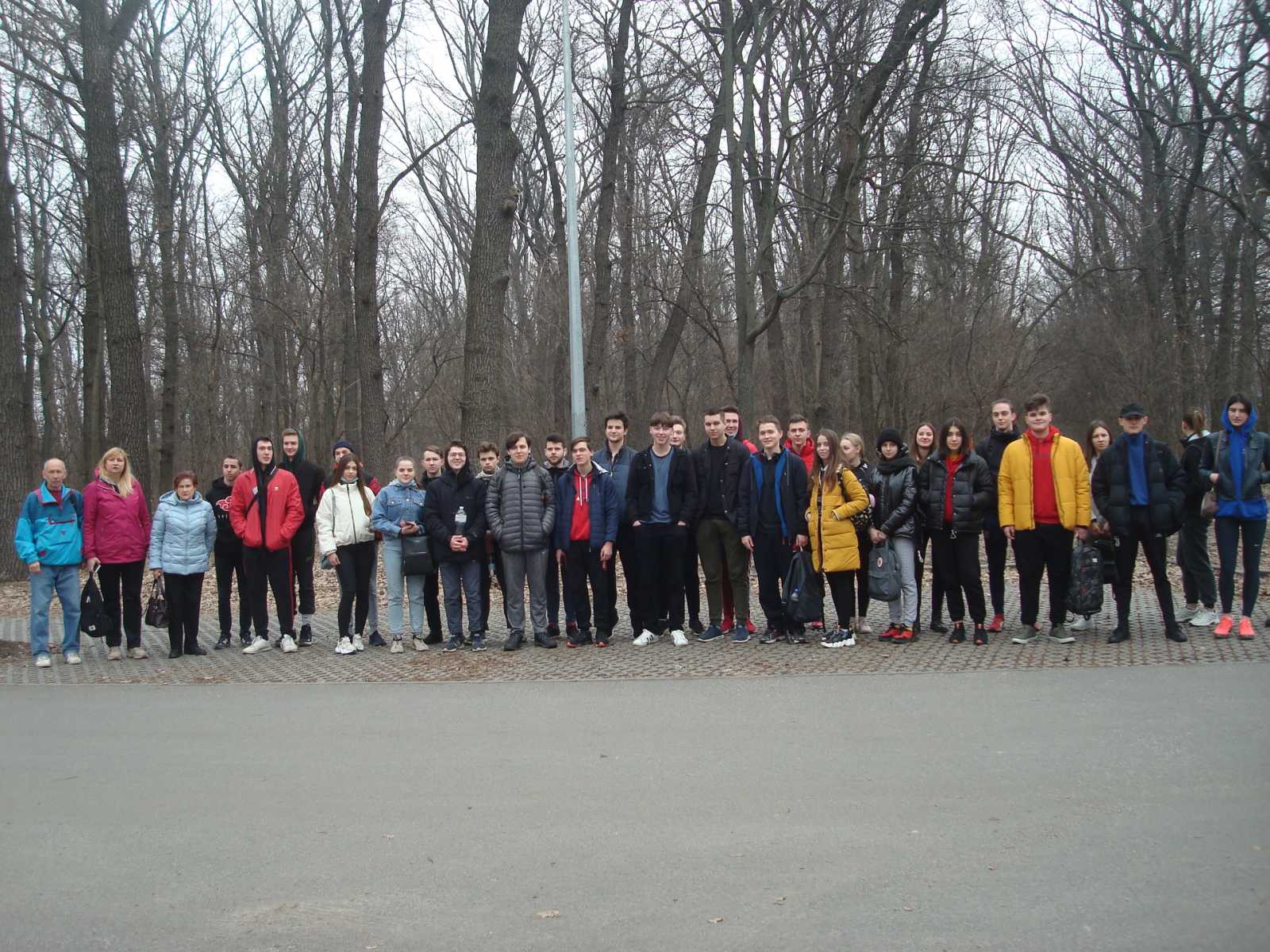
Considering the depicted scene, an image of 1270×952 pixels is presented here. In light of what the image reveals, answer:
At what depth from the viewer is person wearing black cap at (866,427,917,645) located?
9.81m

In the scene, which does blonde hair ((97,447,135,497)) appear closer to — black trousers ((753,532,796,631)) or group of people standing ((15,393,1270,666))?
group of people standing ((15,393,1270,666))

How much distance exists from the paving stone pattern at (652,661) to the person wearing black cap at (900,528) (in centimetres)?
25

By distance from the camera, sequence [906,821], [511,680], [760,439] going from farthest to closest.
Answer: [760,439] → [511,680] → [906,821]

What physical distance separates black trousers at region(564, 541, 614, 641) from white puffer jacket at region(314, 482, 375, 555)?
1.98 meters

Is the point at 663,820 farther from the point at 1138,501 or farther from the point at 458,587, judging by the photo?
the point at 1138,501

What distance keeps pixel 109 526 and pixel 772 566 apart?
21.0 ft

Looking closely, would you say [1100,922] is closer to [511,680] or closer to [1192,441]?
[511,680]

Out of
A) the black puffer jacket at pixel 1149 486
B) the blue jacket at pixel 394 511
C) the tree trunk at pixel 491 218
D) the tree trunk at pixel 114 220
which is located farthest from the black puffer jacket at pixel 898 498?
the tree trunk at pixel 114 220

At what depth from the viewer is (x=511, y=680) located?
8648 mm

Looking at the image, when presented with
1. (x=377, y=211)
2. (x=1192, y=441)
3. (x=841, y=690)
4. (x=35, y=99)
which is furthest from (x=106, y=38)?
(x=1192, y=441)

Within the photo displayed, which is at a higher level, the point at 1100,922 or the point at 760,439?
the point at 760,439

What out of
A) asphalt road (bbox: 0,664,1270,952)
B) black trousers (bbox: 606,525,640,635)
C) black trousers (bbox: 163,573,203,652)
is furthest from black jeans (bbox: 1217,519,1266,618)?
black trousers (bbox: 163,573,203,652)

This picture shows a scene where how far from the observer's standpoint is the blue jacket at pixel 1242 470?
934 centimetres

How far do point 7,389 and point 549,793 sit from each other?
15005mm
